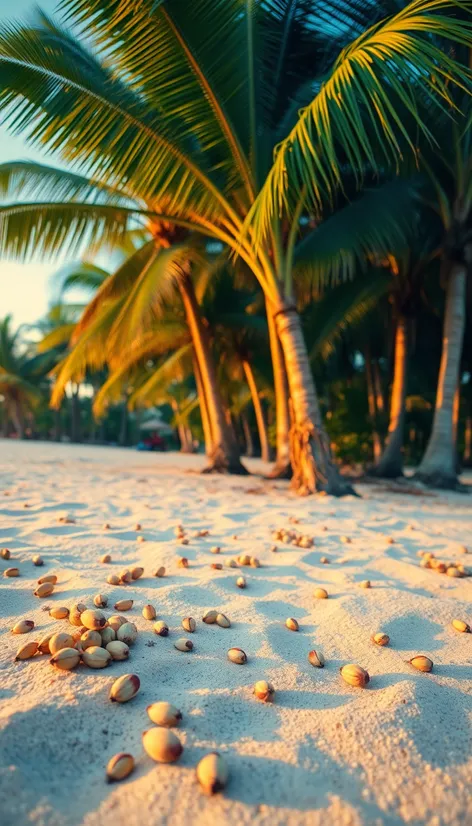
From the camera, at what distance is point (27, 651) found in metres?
1.13

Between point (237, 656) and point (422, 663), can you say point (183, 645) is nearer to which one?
point (237, 656)

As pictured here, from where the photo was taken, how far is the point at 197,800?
75cm

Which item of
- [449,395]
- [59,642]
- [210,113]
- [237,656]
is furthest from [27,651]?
[449,395]

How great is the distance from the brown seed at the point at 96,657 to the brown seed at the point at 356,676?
0.62 m

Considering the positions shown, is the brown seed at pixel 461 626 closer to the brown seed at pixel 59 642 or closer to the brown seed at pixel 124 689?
the brown seed at pixel 124 689

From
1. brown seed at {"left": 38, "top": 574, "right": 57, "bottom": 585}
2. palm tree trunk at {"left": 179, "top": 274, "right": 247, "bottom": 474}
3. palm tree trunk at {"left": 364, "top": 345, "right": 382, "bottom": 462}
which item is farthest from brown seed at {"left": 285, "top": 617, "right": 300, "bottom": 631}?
palm tree trunk at {"left": 364, "top": 345, "right": 382, "bottom": 462}

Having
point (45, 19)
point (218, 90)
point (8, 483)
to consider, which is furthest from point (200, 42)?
point (8, 483)

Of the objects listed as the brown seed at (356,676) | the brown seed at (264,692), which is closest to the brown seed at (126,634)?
the brown seed at (264,692)

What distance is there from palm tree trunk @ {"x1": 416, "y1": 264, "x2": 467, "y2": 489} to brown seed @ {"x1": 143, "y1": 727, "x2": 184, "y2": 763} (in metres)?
5.87

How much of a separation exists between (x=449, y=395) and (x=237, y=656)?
18.7 ft

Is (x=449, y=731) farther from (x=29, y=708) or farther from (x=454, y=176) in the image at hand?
(x=454, y=176)

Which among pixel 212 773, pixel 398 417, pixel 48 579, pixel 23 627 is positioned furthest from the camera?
pixel 398 417

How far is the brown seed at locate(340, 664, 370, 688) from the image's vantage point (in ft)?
3.67

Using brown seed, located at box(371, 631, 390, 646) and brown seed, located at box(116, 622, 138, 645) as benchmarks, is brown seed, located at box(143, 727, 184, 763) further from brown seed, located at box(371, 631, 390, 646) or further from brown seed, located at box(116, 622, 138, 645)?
brown seed, located at box(371, 631, 390, 646)
